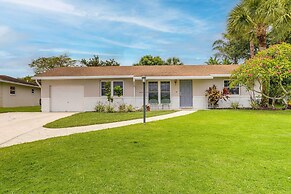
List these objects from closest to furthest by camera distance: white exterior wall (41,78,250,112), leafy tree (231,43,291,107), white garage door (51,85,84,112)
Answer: leafy tree (231,43,291,107)
white exterior wall (41,78,250,112)
white garage door (51,85,84,112)

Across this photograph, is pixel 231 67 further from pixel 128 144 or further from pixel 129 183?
pixel 129 183

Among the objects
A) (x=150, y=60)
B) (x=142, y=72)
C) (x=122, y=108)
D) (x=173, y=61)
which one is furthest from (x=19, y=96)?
(x=173, y=61)

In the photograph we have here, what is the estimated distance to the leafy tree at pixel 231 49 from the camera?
107 feet

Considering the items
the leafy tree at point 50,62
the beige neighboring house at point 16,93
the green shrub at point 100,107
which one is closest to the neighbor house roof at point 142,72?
the green shrub at point 100,107

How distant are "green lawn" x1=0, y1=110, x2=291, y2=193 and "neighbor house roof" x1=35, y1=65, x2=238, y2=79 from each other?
11272 mm

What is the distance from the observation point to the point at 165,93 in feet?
61.0

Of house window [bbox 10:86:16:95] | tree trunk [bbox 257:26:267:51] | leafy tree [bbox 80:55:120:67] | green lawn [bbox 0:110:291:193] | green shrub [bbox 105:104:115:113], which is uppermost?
leafy tree [bbox 80:55:120:67]

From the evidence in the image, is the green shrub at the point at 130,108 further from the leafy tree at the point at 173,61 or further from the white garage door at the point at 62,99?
the leafy tree at the point at 173,61

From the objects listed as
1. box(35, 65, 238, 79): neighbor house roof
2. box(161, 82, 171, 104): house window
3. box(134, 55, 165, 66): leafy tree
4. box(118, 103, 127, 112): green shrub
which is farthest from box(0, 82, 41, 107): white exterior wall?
box(161, 82, 171, 104): house window

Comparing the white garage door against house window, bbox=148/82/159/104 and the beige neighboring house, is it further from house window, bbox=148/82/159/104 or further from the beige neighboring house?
the beige neighboring house

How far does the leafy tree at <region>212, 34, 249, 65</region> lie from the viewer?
1280 inches

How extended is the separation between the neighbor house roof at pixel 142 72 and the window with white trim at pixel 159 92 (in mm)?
803

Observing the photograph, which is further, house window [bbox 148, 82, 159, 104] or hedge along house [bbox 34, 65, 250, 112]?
house window [bbox 148, 82, 159, 104]

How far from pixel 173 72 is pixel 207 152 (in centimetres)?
1383
